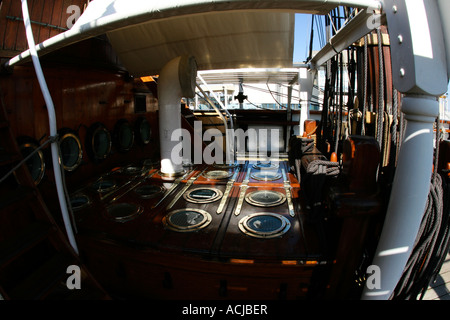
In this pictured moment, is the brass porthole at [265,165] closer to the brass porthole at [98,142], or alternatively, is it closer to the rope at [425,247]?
the brass porthole at [98,142]

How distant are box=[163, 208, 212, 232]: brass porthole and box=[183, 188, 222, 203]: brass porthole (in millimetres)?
302

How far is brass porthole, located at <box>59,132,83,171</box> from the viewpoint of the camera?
12.3ft

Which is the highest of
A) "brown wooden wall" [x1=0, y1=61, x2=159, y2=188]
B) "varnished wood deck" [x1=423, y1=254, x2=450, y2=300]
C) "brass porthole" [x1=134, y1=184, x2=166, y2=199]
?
"brown wooden wall" [x1=0, y1=61, x2=159, y2=188]

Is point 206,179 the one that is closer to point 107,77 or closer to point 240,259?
point 240,259

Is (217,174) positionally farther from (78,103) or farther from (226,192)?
(78,103)

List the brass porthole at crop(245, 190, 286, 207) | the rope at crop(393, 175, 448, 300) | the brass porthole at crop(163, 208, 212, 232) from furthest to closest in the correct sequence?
the brass porthole at crop(245, 190, 286, 207) → the brass porthole at crop(163, 208, 212, 232) → the rope at crop(393, 175, 448, 300)

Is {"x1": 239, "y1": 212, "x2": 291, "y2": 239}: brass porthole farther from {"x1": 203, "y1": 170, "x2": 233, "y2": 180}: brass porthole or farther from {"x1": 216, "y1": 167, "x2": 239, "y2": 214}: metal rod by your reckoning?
{"x1": 203, "y1": 170, "x2": 233, "y2": 180}: brass porthole

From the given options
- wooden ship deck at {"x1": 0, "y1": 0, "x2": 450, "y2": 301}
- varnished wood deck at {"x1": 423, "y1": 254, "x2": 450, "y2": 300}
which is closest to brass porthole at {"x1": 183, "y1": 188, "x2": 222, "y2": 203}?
wooden ship deck at {"x1": 0, "y1": 0, "x2": 450, "y2": 301}

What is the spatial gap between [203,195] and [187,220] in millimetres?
722

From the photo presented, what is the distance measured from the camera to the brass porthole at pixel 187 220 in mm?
2576

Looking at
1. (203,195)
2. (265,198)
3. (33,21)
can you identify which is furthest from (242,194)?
(33,21)

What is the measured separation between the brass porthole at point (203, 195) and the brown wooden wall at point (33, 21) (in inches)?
104

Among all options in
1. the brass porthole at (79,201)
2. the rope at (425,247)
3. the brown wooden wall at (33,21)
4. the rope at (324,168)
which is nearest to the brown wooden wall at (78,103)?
the brown wooden wall at (33,21)
